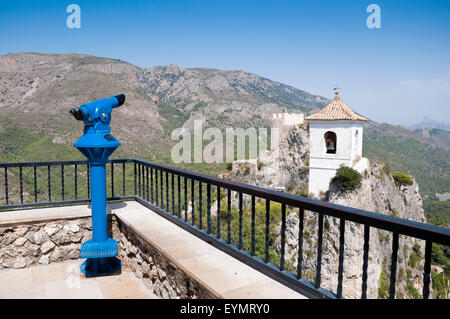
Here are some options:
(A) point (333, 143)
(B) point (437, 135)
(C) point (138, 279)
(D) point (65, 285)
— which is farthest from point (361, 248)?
(B) point (437, 135)

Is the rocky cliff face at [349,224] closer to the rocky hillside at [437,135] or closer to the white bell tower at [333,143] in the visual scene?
the white bell tower at [333,143]

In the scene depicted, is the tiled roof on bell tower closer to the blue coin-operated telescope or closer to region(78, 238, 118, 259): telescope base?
the blue coin-operated telescope

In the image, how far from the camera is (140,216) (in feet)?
14.6

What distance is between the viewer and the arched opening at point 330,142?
24.1 m

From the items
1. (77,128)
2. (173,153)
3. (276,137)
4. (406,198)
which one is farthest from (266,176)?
(77,128)

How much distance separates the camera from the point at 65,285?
3.58 metres

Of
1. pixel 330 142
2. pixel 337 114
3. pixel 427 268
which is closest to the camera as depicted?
pixel 427 268

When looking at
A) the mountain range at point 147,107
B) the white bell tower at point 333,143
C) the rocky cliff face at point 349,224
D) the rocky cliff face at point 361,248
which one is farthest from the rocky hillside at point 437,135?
the white bell tower at point 333,143

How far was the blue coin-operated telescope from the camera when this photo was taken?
3.53m

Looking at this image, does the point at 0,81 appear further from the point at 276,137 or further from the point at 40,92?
the point at 276,137

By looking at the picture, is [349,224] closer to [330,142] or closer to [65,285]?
[330,142]

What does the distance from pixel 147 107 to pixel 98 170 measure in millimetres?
73741

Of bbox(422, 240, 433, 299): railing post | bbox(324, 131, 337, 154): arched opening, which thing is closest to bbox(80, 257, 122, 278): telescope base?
bbox(422, 240, 433, 299): railing post
